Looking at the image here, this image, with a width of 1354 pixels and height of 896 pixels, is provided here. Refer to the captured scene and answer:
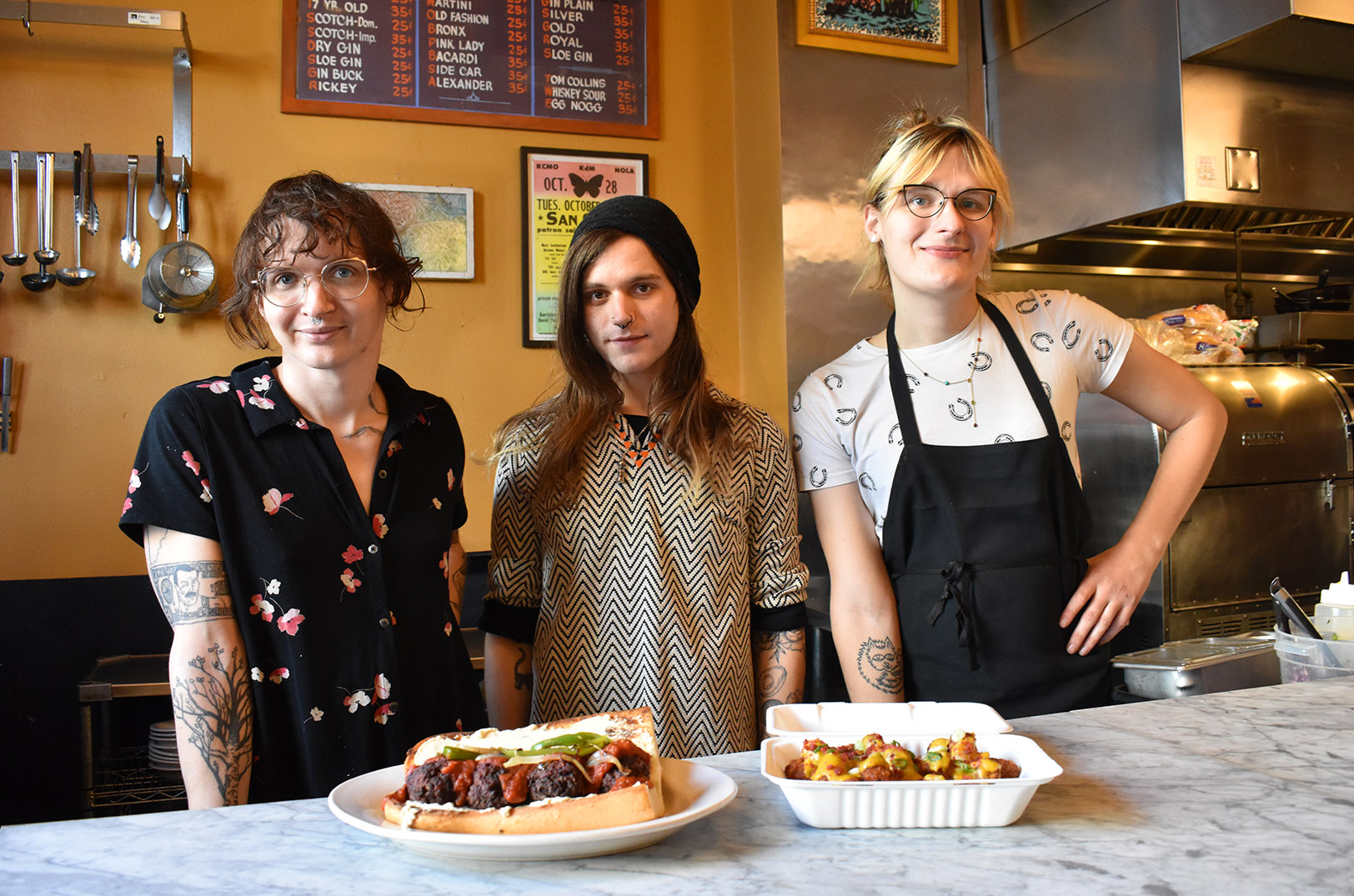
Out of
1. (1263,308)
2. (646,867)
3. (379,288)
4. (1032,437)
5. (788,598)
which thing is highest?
(1263,308)

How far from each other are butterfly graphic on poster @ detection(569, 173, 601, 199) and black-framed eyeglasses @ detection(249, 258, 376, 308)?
1.74 meters

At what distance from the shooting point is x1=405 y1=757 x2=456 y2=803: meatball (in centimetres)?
88

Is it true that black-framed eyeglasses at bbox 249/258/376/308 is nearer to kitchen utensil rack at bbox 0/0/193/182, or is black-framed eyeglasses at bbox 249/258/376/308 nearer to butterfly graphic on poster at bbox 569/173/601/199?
kitchen utensil rack at bbox 0/0/193/182

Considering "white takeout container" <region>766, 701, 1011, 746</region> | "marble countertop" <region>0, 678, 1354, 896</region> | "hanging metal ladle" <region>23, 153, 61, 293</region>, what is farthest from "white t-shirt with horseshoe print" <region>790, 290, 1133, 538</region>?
"hanging metal ladle" <region>23, 153, 61, 293</region>

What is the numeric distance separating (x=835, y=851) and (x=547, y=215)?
241 centimetres

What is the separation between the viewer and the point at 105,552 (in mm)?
2607

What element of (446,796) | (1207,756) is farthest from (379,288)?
(1207,756)

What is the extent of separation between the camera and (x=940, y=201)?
1.66 meters

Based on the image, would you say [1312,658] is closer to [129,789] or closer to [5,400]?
[129,789]

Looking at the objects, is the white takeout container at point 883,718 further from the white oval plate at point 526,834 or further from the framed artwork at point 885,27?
the framed artwork at point 885,27

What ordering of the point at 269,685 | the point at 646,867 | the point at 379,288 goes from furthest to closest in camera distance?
the point at 379,288 < the point at 269,685 < the point at 646,867

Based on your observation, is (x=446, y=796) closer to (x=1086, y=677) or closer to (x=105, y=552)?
(x=1086, y=677)

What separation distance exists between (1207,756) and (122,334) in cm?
262

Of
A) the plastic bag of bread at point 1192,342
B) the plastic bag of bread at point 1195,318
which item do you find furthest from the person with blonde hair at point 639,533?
the plastic bag of bread at point 1195,318
